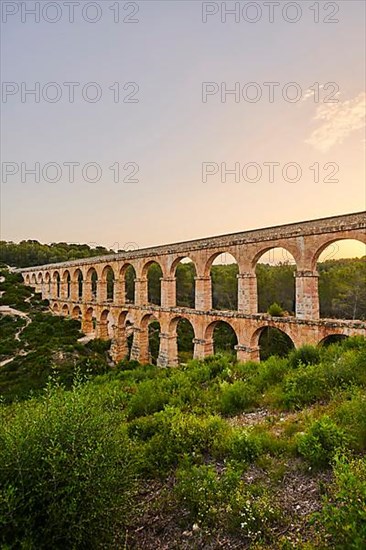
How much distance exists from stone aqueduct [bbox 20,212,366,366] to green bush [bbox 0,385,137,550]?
474 inches

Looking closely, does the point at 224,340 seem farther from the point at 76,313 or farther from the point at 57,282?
the point at 57,282

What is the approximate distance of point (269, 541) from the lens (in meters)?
3.22

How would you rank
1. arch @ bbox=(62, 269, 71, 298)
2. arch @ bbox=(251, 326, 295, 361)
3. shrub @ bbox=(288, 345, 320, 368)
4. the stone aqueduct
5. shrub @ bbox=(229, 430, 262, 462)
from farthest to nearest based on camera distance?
arch @ bbox=(62, 269, 71, 298)
arch @ bbox=(251, 326, 295, 361)
the stone aqueduct
shrub @ bbox=(288, 345, 320, 368)
shrub @ bbox=(229, 430, 262, 462)

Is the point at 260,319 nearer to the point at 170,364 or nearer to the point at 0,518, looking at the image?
the point at 170,364

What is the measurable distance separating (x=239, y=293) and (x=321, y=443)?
43.7 feet

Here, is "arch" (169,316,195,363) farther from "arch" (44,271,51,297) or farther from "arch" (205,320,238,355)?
"arch" (44,271,51,297)

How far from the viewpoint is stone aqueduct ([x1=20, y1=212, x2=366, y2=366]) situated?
14.4m

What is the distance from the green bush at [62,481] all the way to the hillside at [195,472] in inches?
0.5

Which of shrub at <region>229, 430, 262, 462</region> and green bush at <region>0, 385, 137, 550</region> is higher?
green bush at <region>0, 385, 137, 550</region>

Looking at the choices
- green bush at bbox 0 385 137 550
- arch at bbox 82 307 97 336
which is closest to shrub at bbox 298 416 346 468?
green bush at bbox 0 385 137 550

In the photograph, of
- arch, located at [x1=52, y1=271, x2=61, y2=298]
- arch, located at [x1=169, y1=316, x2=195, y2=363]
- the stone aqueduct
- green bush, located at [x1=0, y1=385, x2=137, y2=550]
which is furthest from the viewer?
arch, located at [x1=52, y1=271, x2=61, y2=298]

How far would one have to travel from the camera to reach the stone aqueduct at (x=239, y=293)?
14430 mm

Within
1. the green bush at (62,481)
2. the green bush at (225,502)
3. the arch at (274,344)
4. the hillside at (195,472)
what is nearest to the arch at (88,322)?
the arch at (274,344)

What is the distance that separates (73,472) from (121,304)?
24.7 m
